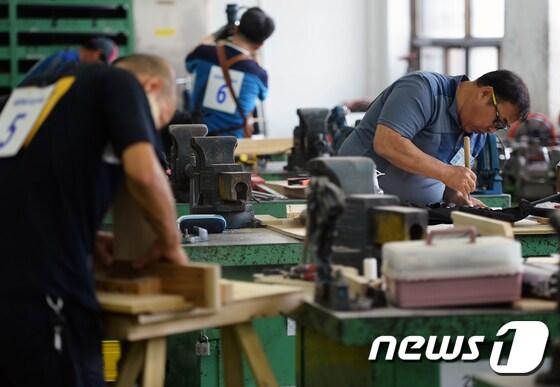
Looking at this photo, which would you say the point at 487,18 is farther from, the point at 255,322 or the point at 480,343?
the point at 480,343

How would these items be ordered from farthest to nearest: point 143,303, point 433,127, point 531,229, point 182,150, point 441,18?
point 441,18
point 182,150
point 433,127
point 531,229
point 143,303

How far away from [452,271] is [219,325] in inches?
18.5

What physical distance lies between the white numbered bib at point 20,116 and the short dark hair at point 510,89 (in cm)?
175

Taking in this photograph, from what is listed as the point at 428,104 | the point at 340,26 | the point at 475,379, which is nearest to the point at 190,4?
the point at 340,26

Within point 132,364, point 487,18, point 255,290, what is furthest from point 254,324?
point 487,18

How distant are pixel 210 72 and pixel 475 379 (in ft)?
15.1

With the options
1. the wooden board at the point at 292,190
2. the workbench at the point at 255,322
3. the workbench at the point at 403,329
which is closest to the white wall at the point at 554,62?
the wooden board at the point at 292,190

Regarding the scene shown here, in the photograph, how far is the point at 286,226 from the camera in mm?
3744

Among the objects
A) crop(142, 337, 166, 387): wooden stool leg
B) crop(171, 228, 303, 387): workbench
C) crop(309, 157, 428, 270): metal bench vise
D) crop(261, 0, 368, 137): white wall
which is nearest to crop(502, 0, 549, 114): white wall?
crop(261, 0, 368, 137): white wall

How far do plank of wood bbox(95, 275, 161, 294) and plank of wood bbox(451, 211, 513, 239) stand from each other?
738 mm

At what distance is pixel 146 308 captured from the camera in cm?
224

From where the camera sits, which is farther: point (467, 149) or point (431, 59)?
point (431, 59)

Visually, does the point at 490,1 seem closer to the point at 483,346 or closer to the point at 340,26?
the point at 340,26

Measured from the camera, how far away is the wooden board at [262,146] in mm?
6363
